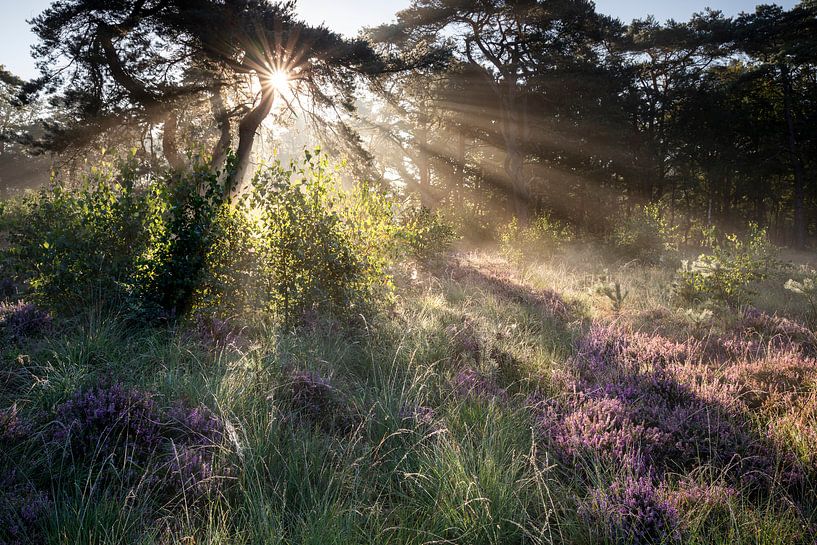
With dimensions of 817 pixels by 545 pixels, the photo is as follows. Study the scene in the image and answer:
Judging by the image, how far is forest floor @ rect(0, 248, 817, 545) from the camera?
211 centimetres

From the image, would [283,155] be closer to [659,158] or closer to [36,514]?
[659,158]

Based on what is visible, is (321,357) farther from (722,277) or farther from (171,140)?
(171,140)

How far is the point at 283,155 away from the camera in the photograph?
A: 2014 inches

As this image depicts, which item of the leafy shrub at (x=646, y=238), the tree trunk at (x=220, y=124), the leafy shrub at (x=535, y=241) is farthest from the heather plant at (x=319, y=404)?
the leafy shrub at (x=646, y=238)

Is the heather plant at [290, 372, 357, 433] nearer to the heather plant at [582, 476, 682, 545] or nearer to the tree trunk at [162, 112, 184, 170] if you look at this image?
the heather plant at [582, 476, 682, 545]

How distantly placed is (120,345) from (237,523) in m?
2.65

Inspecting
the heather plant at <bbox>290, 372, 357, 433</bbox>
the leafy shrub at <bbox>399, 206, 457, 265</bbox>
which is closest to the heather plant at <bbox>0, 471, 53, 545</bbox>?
the heather plant at <bbox>290, 372, 357, 433</bbox>

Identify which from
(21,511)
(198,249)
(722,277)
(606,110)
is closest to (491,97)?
(606,110)

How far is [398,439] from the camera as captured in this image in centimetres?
296

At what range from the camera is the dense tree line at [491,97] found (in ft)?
36.1

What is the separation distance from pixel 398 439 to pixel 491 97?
23.2 m

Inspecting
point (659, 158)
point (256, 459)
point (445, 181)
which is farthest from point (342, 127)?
point (659, 158)

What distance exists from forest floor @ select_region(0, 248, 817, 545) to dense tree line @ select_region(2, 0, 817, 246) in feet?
8.32

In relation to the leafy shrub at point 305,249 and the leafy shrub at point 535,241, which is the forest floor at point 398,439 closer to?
the leafy shrub at point 305,249
